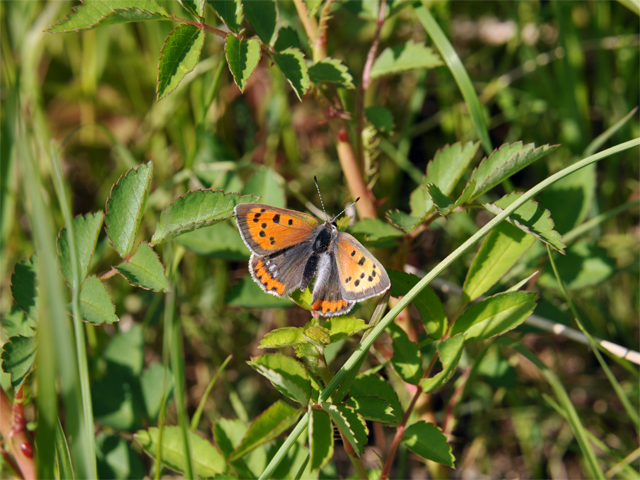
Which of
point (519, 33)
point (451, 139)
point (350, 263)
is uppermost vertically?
point (519, 33)

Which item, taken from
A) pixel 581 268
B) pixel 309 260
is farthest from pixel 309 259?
pixel 581 268

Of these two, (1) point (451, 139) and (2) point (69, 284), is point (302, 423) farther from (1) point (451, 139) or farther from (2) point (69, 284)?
(1) point (451, 139)

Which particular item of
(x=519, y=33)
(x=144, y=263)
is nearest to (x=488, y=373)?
(x=144, y=263)

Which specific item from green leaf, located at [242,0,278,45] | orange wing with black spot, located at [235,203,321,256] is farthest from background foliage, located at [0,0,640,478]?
orange wing with black spot, located at [235,203,321,256]

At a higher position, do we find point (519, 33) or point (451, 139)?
point (519, 33)

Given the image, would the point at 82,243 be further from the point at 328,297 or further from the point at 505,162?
the point at 505,162

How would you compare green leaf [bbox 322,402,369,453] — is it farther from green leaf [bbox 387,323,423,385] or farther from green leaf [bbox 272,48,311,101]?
green leaf [bbox 272,48,311,101]
